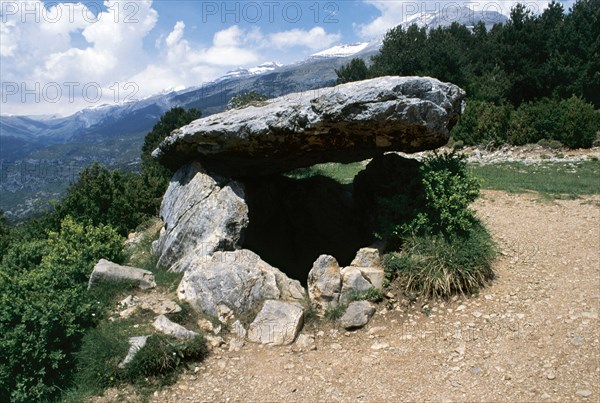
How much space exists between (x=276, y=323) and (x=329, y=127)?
146 inches

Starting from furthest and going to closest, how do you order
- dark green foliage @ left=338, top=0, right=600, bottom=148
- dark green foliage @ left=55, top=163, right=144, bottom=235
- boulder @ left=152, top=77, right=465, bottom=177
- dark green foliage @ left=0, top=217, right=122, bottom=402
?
dark green foliage @ left=338, top=0, right=600, bottom=148, dark green foliage @ left=55, top=163, right=144, bottom=235, boulder @ left=152, top=77, right=465, bottom=177, dark green foliage @ left=0, top=217, right=122, bottom=402

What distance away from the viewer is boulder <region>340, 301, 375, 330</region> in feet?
24.0

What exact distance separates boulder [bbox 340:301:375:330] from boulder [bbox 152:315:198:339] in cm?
244

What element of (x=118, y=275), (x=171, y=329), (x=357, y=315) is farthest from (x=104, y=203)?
(x=357, y=315)

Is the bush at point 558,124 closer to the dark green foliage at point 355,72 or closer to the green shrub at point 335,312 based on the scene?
the green shrub at point 335,312

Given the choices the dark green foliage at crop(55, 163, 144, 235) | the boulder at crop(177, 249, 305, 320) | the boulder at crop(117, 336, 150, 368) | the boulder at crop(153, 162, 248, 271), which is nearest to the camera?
the boulder at crop(117, 336, 150, 368)

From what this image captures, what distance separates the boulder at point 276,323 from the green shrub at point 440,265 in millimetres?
1953

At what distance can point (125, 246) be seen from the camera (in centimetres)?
1205

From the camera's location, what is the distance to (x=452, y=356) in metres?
6.43

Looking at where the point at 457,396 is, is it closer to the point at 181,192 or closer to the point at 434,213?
the point at 434,213

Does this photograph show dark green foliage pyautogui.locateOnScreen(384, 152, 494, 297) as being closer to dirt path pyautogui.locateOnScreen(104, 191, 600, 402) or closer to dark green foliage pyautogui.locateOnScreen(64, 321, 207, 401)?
dirt path pyautogui.locateOnScreen(104, 191, 600, 402)

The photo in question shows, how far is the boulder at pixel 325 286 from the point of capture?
780cm

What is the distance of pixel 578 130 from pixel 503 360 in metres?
19.9

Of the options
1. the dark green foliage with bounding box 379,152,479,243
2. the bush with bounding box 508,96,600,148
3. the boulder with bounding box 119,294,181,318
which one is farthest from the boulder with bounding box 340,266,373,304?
the bush with bounding box 508,96,600,148
